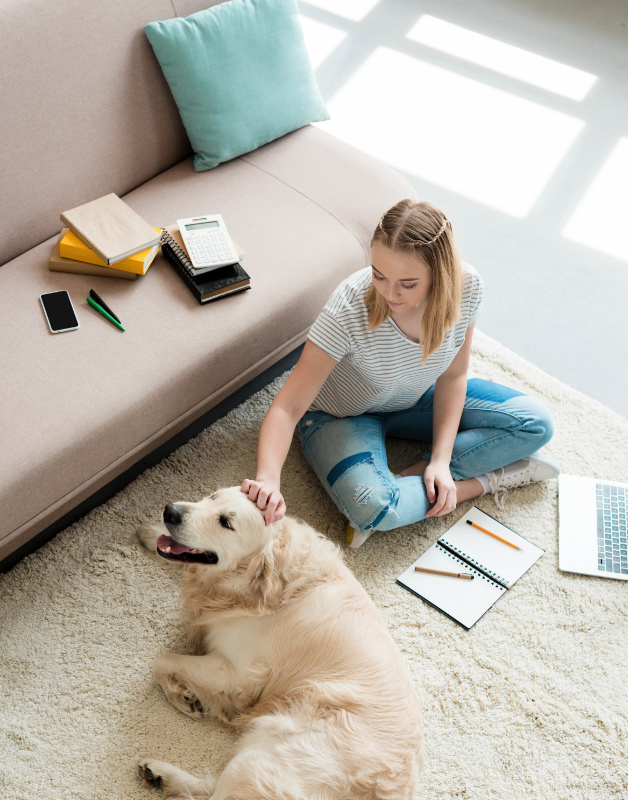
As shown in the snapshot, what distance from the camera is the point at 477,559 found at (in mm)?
2129

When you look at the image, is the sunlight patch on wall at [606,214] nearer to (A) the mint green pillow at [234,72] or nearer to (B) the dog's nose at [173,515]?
(A) the mint green pillow at [234,72]

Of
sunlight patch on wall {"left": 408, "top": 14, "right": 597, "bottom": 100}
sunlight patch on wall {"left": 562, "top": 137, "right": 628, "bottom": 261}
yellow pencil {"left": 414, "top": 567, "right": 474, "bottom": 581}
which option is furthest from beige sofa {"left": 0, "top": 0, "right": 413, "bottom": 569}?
sunlight patch on wall {"left": 408, "top": 14, "right": 597, "bottom": 100}

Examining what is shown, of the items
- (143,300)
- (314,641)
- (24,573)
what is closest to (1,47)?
(143,300)

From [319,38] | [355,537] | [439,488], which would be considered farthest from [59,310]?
[319,38]

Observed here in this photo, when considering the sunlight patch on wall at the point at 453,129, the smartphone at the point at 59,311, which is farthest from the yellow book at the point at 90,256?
the sunlight patch on wall at the point at 453,129

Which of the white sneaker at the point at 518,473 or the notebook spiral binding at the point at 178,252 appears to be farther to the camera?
the white sneaker at the point at 518,473

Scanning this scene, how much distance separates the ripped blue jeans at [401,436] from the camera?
2.03 m

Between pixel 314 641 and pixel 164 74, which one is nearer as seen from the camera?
pixel 314 641

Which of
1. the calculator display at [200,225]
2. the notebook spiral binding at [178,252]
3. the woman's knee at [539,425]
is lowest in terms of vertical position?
the woman's knee at [539,425]

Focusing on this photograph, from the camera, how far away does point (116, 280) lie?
2.04 meters

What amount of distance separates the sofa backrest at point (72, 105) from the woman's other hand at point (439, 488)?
1.33 m

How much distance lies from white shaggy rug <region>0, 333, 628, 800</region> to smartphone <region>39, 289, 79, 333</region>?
0.53 meters

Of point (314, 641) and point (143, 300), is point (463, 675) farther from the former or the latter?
point (143, 300)

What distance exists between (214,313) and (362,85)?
225 centimetres
